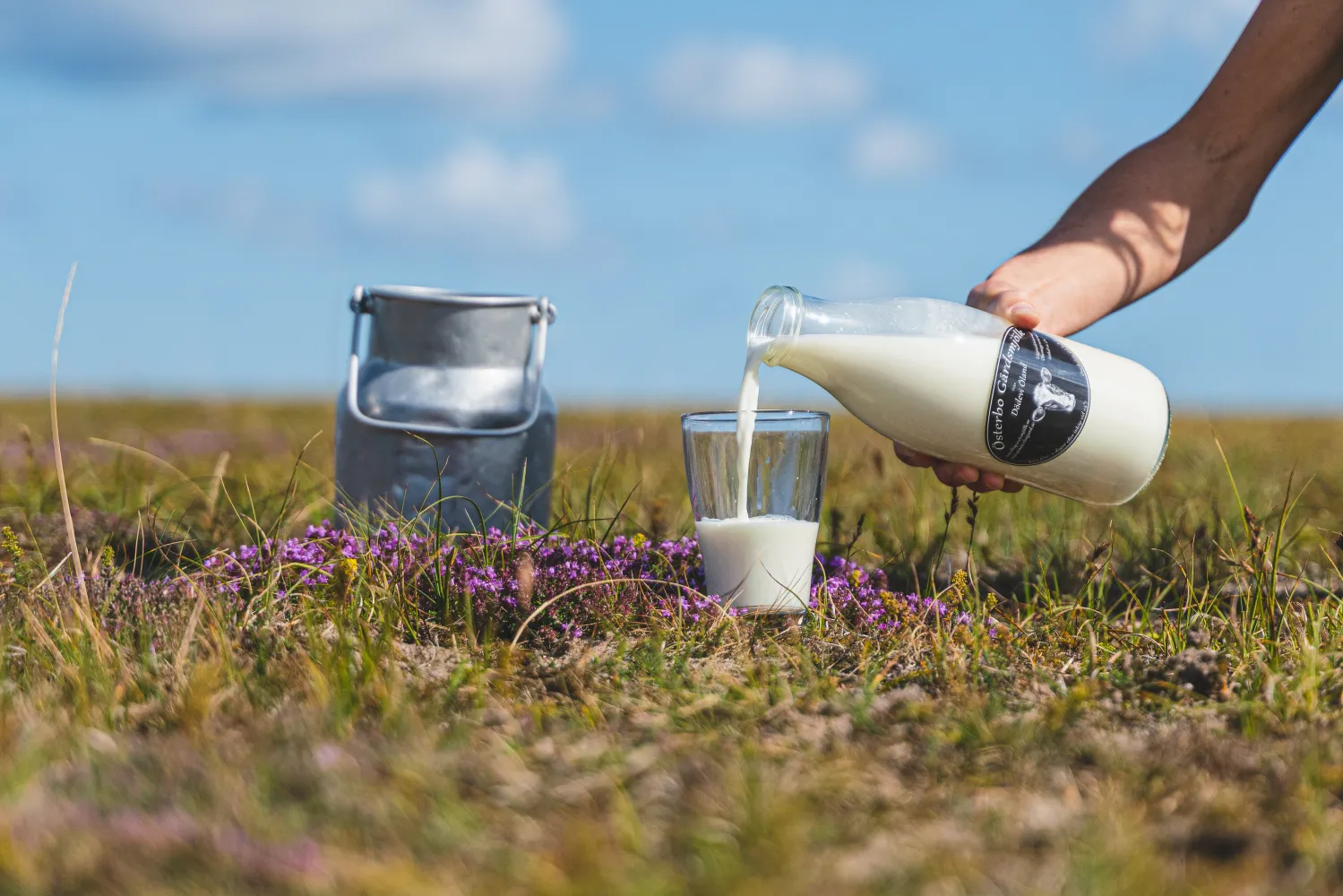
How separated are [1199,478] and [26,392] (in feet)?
58.1

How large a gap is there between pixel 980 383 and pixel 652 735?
51.7 inches

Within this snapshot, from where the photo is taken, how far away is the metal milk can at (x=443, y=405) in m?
3.88

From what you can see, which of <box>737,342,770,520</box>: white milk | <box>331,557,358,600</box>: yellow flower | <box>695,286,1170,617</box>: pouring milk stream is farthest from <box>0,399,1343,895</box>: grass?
<box>737,342,770,520</box>: white milk

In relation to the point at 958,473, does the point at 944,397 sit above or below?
above

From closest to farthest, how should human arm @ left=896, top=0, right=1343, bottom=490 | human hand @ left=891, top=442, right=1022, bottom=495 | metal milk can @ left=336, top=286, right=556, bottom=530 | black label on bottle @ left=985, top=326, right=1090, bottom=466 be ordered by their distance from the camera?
black label on bottle @ left=985, top=326, right=1090, bottom=466
human hand @ left=891, top=442, right=1022, bottom=495
human arm @ left=896, top=0, right=1343, bottom=490
metal milk can @ left=336, top=286, right=556, bottom=530

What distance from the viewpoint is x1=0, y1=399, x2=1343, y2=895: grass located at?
63.5 inches

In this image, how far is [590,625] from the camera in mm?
2980

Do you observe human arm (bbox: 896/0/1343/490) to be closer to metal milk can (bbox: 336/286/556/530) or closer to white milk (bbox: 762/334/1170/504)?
white milk (bbox: 762/334/1170/504)

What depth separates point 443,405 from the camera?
389 cm

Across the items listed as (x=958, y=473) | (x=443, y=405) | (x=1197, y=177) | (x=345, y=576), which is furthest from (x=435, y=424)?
(x=1197, y=177)

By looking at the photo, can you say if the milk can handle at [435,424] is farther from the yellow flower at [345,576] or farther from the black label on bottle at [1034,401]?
the black label on bottle at [1034,401]

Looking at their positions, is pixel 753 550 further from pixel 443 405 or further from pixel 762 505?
pixel 443 405

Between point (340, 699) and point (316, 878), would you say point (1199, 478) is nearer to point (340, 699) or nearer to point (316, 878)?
point (340, 699)

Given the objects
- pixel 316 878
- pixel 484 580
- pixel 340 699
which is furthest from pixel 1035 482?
pixel 316 878
